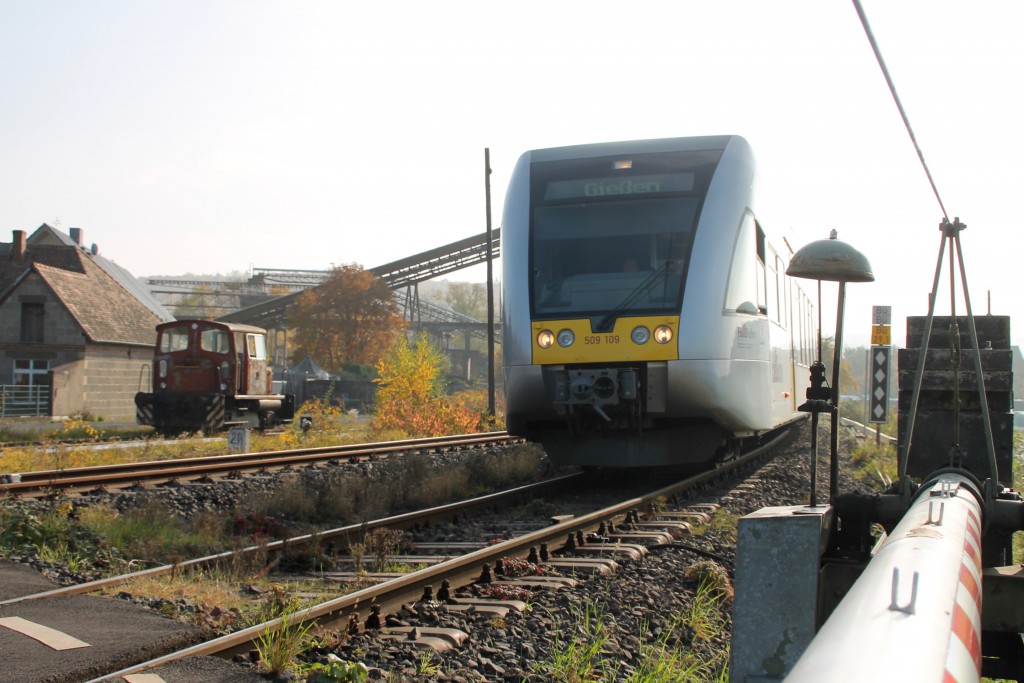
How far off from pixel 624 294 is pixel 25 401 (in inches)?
1206

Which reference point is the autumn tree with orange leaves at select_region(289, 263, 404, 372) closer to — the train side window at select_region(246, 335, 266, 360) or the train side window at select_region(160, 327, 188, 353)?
the train side window at select_region(246, 335, 266, 360)

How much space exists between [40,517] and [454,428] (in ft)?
54.1

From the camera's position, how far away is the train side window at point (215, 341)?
75.6 ft

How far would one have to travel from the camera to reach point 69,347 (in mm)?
35500

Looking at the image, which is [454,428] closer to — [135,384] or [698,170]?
[698,170]

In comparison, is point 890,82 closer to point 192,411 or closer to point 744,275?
point 744,275

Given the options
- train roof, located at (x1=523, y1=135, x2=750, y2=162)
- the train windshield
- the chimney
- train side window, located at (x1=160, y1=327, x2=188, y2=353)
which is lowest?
train side window, located at (x1=160, y1=327, x2=188, y2=353)

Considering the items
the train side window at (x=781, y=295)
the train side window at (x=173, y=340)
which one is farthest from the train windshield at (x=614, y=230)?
the train side window at (x=173, y=340)

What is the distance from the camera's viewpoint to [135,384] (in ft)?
128

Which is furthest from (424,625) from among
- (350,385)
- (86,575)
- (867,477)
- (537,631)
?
(350,385)

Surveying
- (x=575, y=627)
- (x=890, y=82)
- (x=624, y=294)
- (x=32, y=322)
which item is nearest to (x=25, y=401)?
(x=32, y=322)

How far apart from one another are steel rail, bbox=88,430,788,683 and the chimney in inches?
1546

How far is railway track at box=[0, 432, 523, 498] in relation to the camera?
9977mm

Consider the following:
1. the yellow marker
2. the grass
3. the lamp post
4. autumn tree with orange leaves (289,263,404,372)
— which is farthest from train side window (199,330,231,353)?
autumn tree with orange leaves (289,263,404,372)
